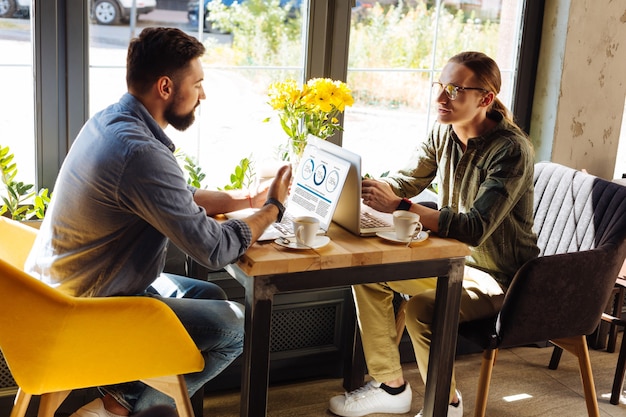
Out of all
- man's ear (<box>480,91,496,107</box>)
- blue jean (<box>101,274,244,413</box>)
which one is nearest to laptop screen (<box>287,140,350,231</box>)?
blue jean (<box>101,274,244,413</box>)

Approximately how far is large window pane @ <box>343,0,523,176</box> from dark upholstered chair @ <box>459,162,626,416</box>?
819mm

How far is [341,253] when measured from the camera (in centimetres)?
220

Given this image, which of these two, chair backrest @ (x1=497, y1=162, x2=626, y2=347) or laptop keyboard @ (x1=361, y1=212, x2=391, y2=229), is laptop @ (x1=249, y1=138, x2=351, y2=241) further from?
chair backrest @ (x1=497, y1=162, x2=626, y2=347)

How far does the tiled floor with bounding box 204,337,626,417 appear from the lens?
9.74ft

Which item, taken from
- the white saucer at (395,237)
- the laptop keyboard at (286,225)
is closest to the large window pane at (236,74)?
the laptop keyboard at (286,225)

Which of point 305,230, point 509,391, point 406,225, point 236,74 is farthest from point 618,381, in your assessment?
point 236,74

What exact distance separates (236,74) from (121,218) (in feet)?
3.72

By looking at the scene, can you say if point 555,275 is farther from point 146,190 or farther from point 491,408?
point 146,190

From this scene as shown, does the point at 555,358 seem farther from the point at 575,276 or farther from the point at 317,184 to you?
the point at 317,184

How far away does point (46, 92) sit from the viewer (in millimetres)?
2729

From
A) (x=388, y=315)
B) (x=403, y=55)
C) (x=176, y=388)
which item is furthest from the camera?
(x=403, y=55)

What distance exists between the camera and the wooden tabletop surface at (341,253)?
211 centimetres

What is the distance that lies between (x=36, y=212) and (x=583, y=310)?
188 cm

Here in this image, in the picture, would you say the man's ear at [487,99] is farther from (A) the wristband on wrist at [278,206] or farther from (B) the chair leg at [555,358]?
(B) the chair leg at [555,358]
